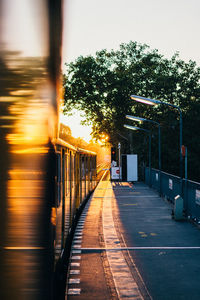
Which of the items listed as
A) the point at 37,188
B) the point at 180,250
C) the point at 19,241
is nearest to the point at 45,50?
the point at 37,188

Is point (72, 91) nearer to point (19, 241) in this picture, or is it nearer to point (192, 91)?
point (192, 91)

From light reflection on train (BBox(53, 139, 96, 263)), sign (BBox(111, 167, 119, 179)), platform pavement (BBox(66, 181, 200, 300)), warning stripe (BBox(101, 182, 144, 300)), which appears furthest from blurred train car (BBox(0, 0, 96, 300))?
sign (BBox(111, 167, 119, 179))

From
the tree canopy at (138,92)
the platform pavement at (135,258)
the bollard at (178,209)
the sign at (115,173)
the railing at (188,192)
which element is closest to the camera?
the platform pavement at (135,258)

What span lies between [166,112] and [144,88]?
4.63m

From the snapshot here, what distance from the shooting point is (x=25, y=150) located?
1.41 m

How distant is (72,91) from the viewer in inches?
2008

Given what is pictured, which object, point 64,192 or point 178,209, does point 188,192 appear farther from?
point 64,192

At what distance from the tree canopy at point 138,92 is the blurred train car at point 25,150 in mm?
46983

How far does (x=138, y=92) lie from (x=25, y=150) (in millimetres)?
49601

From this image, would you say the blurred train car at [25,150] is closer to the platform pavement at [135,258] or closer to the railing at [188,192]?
the platform pavement at [135,258]

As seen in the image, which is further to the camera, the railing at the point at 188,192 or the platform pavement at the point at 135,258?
the railing at the point at 188,192

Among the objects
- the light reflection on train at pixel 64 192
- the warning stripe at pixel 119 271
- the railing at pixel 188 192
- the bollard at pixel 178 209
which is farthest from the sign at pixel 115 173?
the light reflection on train at pixel 64 192

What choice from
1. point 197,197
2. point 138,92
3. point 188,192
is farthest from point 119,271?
point 138,92

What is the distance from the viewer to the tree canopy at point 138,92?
4953 centimetres
